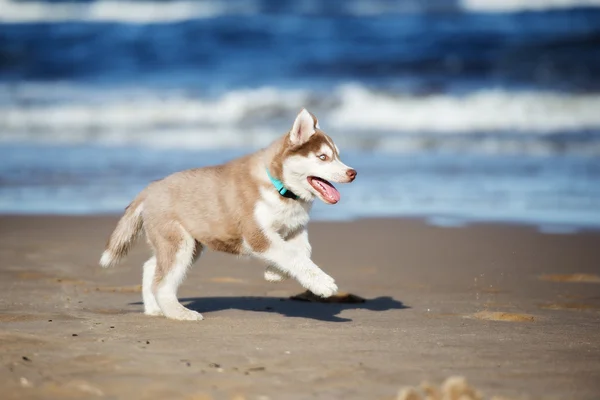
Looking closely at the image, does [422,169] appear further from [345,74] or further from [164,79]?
[164,79]

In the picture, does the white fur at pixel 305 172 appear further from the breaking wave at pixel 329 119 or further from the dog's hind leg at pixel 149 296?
the breaking wave at pixel 329 119

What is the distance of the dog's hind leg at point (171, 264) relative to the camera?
21.1 feet

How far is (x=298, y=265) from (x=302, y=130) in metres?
0.91

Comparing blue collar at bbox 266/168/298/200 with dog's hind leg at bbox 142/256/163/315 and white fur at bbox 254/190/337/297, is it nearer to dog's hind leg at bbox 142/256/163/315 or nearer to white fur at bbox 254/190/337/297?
white fur at bbox 254/190/337/297

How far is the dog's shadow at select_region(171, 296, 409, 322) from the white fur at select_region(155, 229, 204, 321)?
1.41ft

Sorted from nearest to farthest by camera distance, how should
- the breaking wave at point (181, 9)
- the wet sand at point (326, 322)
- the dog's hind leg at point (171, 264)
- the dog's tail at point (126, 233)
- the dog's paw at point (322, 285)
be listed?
the wet sand at point (326, 322) < the dog's paw at point (322, 285) < the dog's hind leg at point (171, 264) < the dog's tail at point (126, 233) < the breaking wave at point (181, 9)

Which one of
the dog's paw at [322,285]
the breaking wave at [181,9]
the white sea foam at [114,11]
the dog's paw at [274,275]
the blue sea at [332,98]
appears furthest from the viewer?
the white sea foam at [114,11]

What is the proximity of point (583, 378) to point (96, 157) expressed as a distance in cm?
1367

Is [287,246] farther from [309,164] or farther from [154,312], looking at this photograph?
[154,312]

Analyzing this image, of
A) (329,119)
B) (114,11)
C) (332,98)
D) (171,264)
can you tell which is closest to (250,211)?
(171,264)

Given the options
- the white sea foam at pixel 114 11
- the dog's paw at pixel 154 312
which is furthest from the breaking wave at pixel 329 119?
the dog's paw at pixel 154 312

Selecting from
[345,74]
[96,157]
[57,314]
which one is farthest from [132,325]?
[345,74]

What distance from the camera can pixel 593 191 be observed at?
43.6ft

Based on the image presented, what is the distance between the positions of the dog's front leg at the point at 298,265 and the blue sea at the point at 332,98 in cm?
504
